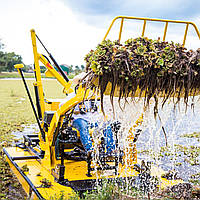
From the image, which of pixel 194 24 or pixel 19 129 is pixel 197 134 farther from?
pixel 194 24

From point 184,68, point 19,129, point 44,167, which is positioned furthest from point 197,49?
Answer: point 19,129

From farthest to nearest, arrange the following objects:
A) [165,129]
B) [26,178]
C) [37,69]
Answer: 1. [165,129]
2. [37,69]
3. [26,178]

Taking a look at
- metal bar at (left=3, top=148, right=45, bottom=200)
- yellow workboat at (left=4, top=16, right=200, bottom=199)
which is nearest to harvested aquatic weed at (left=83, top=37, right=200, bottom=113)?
yellow workboat at (left=4, top=16, right=200, bottom=199)

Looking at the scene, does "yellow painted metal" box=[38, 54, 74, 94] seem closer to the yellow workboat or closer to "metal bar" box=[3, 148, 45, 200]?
the yellow workboat

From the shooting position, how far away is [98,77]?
10.8 ft

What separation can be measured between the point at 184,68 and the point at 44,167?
10.6ft

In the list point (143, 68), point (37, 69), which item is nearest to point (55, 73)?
point (37, 69)

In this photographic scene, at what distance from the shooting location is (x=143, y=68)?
3.29 meters

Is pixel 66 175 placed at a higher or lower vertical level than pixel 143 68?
lower

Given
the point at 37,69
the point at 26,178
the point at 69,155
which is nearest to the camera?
the point at 26,178

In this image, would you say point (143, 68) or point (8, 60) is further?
point (8, 60)

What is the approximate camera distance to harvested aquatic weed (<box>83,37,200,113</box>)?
324cm

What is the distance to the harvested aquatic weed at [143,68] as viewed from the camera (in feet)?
10.6

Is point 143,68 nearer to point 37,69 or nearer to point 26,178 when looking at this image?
point 26,178
